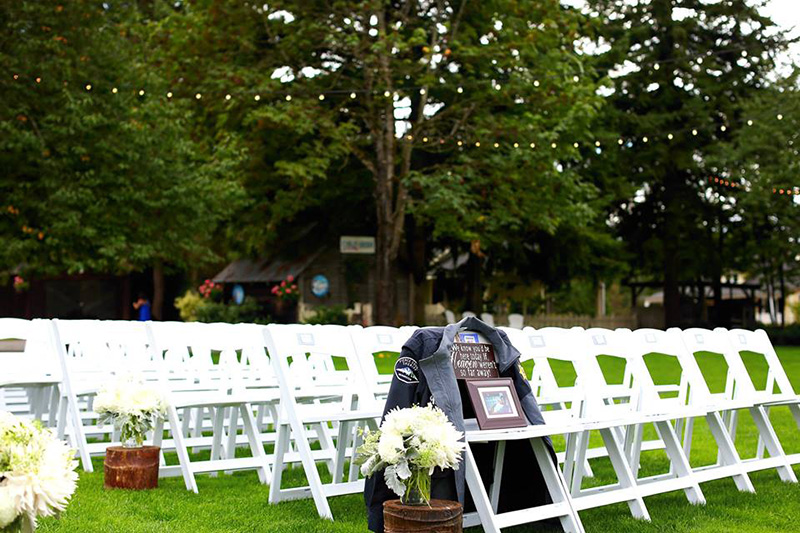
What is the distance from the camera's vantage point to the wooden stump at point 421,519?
14.7ft

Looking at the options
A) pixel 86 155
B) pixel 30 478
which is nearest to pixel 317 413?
pixel 30 478

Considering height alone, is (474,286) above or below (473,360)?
above

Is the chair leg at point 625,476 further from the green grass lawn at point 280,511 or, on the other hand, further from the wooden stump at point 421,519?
the wooden stump at point 421,519

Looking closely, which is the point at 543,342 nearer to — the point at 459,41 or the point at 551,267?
the point at 459,41

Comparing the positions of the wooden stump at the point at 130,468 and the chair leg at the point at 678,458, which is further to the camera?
the wooden stump at the point at 130,468

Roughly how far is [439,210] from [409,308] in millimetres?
7220

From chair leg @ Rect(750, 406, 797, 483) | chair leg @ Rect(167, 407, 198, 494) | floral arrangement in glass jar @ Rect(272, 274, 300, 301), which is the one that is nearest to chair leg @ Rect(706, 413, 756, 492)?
chair leg @ Rect(750, 406, 797, 483)

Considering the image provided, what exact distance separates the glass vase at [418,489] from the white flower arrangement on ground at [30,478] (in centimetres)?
201

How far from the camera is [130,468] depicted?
21.8 feet

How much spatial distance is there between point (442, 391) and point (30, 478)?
2717 millimetres

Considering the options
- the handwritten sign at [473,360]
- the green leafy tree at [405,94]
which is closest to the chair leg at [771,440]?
the handwritten sign at [473,360]

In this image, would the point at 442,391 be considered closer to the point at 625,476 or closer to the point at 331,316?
the point at 625,476

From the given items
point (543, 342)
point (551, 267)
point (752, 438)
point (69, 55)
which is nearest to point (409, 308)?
point (551, 267)

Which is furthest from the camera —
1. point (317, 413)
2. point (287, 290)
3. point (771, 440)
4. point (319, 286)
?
point (319, 286)
